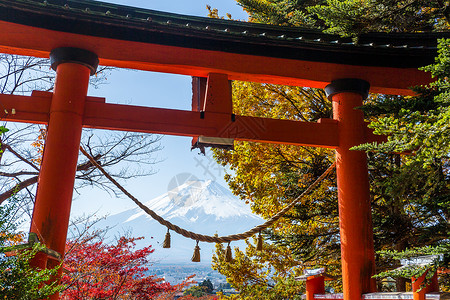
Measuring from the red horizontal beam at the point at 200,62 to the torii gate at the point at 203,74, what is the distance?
1 centimetres

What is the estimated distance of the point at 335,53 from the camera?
14.6ft

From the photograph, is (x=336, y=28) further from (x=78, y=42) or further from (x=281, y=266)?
(x=281, y=266)

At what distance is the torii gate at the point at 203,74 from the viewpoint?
358cm

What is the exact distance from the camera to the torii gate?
3578 millimetres

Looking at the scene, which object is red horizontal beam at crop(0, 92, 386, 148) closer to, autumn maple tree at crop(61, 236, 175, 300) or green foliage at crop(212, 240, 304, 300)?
autumn maple tree at crop(61, 236, 175, 300)

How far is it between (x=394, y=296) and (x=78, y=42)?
3.84 m

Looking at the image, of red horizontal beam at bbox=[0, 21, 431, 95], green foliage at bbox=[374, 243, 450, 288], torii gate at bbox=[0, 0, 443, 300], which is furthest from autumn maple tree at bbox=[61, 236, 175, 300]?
green foliage at bbox=[374, 243, 450, 288]

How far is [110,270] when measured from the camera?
21.7 feet

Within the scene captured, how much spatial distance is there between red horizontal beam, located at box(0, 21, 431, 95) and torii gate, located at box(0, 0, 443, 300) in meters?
0.01

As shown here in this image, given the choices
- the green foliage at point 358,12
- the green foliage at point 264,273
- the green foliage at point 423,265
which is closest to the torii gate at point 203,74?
the green foliage at point 358,12

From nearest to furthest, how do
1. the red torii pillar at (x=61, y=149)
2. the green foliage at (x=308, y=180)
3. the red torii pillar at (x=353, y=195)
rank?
the red torii pillar at (x=61, y=149), the red torii pillar at (x=353, y=195), the green foliage at (x=308, y=180)

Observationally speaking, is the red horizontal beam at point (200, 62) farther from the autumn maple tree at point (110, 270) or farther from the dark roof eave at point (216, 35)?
the autumn maple tree at point (110, 270)

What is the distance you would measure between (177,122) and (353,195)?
201 centimetres

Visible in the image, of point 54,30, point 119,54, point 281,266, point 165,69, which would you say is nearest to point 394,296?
point 165,69
